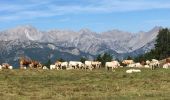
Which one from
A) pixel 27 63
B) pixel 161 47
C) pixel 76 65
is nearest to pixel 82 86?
pixel 76 65

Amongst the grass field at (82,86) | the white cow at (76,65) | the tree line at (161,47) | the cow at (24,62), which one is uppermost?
the tree line at (161,47)

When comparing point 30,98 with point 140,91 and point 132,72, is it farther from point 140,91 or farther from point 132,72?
point 132,72

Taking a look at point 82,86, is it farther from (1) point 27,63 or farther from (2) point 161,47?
(2) point 161,47

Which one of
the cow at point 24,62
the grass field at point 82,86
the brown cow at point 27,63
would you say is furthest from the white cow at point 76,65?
the grass field at point 82,86

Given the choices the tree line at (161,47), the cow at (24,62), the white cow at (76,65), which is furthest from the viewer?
the tree line at (161,47)

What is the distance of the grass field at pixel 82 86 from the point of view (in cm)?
3678

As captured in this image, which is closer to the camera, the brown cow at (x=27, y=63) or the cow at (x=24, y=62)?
the cow at (x=24, y=62)

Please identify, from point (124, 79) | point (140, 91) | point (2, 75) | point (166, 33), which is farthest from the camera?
point (166, 33)

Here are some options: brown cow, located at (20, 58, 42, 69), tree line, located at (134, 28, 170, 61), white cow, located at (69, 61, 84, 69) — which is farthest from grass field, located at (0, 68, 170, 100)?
tree line, located at (134, 28, 170, 61)

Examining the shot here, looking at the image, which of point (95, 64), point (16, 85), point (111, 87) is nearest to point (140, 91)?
point (111, 87)

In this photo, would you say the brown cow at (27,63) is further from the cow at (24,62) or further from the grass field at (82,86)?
the grass field at (82,86)

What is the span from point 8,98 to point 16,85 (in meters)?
10.2

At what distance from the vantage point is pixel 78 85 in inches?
1795

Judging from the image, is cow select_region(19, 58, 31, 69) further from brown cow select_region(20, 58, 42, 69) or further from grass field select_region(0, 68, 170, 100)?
grass field select_region(0, 68, 170, 100)
